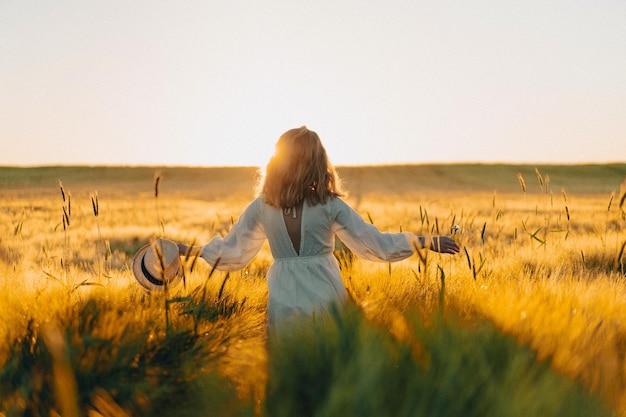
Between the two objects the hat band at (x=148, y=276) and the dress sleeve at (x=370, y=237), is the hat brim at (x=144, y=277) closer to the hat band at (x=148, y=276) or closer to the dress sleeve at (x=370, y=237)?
the hat band at (x=148, y=276)

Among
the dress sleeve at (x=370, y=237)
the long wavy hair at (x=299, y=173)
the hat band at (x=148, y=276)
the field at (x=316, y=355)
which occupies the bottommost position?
the field at (x=316, y=355)

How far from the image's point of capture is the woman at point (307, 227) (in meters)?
3.18

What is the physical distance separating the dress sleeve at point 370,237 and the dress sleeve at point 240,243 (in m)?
Result: 0.48

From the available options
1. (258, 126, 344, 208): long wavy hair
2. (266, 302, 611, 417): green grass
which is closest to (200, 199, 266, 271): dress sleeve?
(258, 126, 344, 208): long wavy hair

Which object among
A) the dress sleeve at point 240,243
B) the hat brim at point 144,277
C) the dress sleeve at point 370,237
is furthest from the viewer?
the dress sleeve at point 240,243

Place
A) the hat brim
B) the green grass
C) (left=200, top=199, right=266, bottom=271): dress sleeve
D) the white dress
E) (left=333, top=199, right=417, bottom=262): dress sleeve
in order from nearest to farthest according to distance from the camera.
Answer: the green grass → the hat brim → the white dress → (left=333, top=199, right=417, bottom=262): dress sleeve → (left=200, top=199, right=266, bottom=271): dress sleeve

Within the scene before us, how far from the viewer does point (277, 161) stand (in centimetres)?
329

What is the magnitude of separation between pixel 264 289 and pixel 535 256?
7.41ft

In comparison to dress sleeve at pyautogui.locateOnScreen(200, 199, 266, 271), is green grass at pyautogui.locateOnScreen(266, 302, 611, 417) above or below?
below

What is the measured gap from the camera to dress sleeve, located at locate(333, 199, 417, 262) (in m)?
3.26

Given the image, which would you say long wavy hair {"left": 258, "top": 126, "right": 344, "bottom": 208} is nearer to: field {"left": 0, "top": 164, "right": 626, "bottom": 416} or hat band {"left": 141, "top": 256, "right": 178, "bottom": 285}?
field {"left": 0, "top": 164, "right": 626, "bottom": 416}

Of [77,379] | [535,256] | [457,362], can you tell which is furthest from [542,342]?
[535,256]

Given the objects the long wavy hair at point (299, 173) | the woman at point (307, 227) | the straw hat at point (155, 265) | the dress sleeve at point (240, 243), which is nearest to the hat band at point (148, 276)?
the straw hat at point (155, 265)

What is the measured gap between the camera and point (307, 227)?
3242 mm
